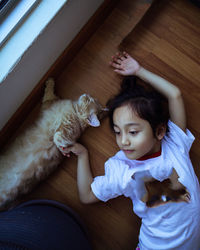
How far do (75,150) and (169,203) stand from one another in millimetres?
575

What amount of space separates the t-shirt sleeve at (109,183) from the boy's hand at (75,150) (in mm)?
164

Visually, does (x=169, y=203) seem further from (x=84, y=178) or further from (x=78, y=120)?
(x=78, y=120)

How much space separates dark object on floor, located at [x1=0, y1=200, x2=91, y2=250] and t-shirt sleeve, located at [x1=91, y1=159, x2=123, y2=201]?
203 mm

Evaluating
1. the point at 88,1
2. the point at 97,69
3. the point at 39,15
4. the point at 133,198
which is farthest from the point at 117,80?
the point at 133,198

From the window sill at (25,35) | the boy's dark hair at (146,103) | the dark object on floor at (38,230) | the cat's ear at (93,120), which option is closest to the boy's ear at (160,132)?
the boy's dark hair at (146,103)

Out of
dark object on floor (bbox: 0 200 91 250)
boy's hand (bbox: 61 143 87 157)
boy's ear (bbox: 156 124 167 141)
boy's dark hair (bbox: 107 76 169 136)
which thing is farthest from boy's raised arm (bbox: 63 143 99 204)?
boy's ear (bbox: 156 124 167 141)

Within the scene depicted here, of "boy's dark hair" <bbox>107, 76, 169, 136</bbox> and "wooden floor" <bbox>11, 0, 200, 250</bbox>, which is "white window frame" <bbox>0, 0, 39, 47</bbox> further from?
"boy's dark hair" <bbox>107, 76, 169, 136</bbox>

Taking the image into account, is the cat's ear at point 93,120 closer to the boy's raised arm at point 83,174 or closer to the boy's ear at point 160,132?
the boy's raised arm at point 83,174

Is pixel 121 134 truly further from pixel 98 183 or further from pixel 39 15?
pixel 39 15

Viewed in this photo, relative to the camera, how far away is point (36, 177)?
1119mm

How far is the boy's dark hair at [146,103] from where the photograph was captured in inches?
39.6

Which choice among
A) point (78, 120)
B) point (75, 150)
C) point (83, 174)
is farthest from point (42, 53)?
point (83, 174)

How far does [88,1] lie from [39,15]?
348 mm

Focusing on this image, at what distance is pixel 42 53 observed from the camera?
1062mm
